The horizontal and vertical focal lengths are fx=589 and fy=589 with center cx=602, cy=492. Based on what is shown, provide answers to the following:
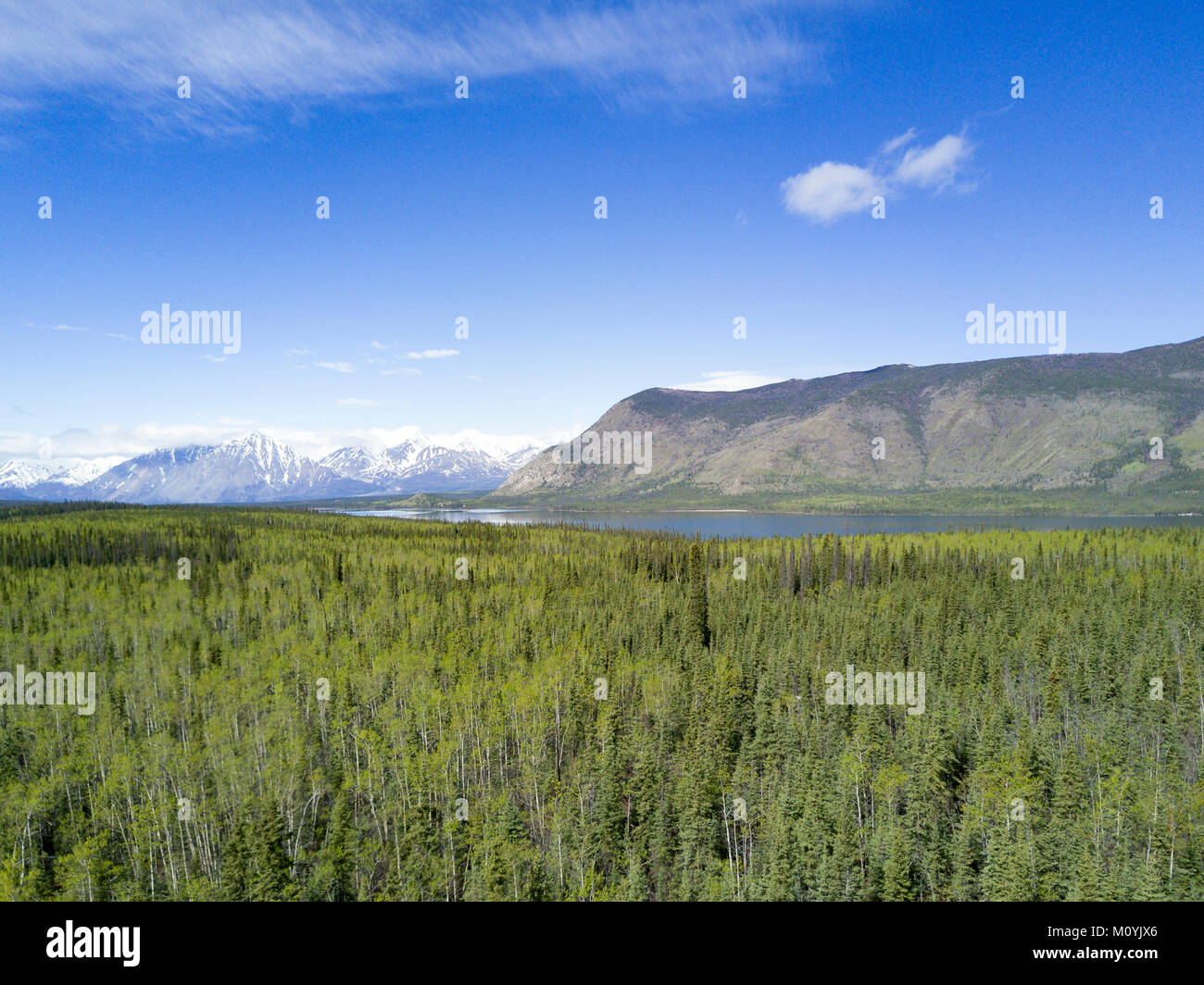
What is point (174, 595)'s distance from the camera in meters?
97.5

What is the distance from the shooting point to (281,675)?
71.6 m

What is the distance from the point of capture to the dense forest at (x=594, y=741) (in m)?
41.0

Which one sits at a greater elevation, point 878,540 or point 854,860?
point 878,540

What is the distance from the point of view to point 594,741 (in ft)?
200

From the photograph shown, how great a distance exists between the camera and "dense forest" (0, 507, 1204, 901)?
41.0 metres

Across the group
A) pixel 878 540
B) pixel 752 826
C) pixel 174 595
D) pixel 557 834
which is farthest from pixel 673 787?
pixel 878 540

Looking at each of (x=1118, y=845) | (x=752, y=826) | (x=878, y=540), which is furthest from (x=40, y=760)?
(x=878, y=540)

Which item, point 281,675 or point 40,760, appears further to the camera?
point 281,675
